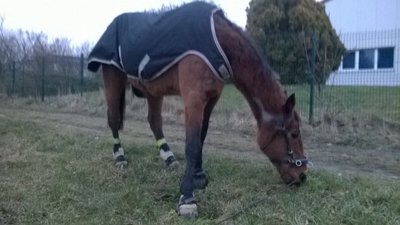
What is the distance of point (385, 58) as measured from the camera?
914 inches

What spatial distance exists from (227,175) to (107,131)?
208 inches

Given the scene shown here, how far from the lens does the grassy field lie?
13.5 feet

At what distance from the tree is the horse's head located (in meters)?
5.82

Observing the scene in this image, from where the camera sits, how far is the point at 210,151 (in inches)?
294

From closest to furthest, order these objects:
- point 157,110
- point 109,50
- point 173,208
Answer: point 173,208
point 109,50
point 157,110

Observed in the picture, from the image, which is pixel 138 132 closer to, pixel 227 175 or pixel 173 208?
pixel 227 175

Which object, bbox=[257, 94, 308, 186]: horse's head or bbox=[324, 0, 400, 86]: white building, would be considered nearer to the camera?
bbox=[257, 94, 308, 186]: horse's head

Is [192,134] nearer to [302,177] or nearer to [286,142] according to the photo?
[286,142]

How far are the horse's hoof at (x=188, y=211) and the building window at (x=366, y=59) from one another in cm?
2070

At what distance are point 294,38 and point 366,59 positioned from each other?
44.8ft

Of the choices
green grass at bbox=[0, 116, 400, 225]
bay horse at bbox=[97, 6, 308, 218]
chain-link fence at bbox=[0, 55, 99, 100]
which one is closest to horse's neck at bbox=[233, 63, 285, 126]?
bay horse at bbox=[97, 6, 308, 218]

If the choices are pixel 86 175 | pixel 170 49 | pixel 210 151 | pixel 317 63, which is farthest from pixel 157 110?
pixel 317 63

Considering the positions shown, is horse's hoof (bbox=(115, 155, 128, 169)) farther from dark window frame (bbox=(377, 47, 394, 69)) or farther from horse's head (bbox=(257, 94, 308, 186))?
dark window frame (bbox=(377, 47, 394, 69))

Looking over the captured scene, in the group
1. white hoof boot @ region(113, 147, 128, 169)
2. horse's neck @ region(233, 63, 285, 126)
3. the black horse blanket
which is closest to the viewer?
the black horse blanket
